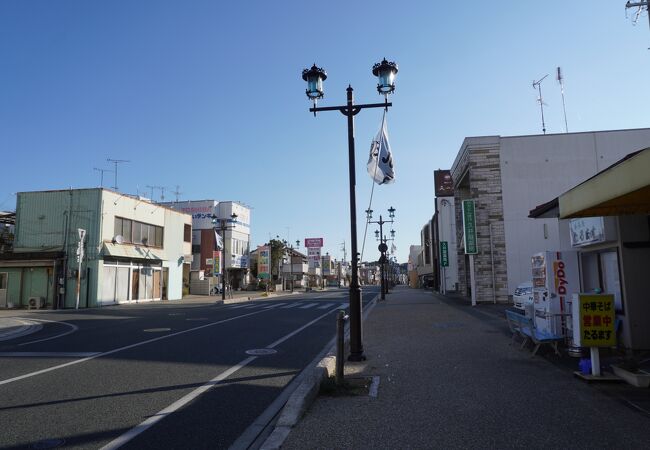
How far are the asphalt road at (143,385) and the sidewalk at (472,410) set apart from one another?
3.74 feet

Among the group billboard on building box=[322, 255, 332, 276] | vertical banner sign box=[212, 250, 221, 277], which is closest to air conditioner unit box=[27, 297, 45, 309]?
vertical banner sign box=[212, 250, 221, 277]

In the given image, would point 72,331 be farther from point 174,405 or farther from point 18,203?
point 18,203

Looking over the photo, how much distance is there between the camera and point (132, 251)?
33.8 m

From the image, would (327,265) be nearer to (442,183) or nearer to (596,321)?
(442,183)

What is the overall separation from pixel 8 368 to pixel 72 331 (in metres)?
6.81

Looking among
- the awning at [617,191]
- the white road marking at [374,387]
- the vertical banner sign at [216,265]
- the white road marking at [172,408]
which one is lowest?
the white road marking at [172,408]

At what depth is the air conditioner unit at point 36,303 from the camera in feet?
95.0

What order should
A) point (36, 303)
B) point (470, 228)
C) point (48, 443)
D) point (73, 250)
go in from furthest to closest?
1. point (73, 250)
2. point (36, 303)
3. point (470, 228)
4. point (48, 443)

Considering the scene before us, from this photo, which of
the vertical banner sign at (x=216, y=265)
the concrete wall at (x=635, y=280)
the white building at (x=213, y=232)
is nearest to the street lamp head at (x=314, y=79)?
the concrete wall at (x=635, y=280)

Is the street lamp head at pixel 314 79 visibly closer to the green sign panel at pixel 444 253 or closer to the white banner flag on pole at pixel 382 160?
the white banner flag on pole at pixel 382 160

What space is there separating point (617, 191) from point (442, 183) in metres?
41.1

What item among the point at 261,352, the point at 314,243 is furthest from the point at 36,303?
the point at 314,243

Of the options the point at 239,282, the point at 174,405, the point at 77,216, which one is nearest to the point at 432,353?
the point at 174,405

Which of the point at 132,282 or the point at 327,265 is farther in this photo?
the point at 327,265
